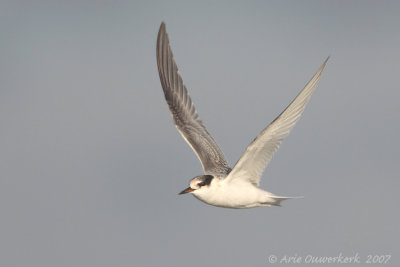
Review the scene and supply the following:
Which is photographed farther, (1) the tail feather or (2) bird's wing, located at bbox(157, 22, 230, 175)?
(2) bird's wing, located at bbox(157, 22, 230, 175)

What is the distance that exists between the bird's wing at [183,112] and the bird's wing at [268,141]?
1.74 metres

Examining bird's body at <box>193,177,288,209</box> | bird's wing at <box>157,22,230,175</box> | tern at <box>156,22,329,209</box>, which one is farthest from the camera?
bird's wing at <box>157,22,230,175</box>

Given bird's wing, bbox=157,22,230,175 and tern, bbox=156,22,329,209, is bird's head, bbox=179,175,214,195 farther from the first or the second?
bird's wing, bbox=157,22,230,175

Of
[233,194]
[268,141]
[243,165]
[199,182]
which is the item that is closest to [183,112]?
[199,182]

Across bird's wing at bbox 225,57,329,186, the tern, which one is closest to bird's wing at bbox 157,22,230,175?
the tern

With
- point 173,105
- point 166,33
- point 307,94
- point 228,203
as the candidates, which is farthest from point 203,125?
point 307,94

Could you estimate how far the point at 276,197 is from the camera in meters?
14.1

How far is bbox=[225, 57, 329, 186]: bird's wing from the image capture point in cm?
1298

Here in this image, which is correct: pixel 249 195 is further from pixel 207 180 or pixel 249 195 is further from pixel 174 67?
pixel 174 67

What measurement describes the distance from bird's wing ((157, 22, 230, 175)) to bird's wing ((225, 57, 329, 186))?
1.74 metres

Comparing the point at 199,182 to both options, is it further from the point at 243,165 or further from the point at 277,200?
the point at 277,200

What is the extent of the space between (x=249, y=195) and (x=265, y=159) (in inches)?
32.4

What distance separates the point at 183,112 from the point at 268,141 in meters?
4.25

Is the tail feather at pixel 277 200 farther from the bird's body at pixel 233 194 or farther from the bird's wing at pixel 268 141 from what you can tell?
the bird's wing at pixel 268 141
